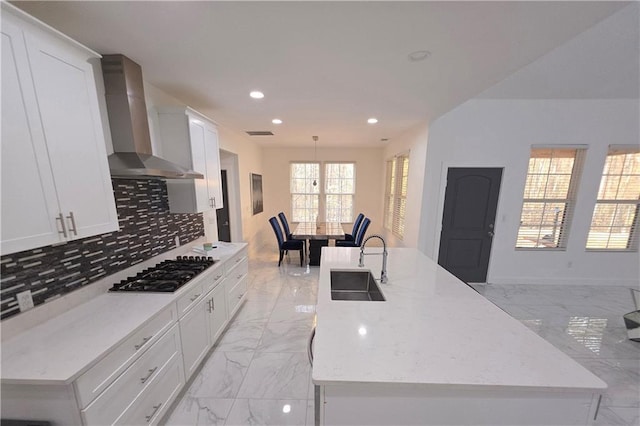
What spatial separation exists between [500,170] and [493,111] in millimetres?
906

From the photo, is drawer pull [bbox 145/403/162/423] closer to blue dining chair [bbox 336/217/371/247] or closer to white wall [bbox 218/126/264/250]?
white wall [bbox 218/126/264/250]

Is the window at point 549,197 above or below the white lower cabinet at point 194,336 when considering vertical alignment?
above

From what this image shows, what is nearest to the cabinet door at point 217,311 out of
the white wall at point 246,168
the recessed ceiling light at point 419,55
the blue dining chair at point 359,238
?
the white wall at point 246,168

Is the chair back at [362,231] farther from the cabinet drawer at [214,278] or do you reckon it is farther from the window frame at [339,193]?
the cabinet drawer at [214,278]

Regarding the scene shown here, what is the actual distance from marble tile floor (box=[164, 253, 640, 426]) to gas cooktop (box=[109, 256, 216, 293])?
2.91 feet

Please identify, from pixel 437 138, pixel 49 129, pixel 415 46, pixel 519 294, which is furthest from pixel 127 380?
pixel 519 294

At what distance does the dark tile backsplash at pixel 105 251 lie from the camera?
1188mm

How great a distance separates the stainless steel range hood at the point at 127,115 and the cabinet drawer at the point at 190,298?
94cm

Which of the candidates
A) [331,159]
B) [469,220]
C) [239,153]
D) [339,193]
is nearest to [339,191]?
[339,193]

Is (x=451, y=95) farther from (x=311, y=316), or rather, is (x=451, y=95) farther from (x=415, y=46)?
(x=311, y=316)

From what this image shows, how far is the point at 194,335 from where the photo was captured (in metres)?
1.82

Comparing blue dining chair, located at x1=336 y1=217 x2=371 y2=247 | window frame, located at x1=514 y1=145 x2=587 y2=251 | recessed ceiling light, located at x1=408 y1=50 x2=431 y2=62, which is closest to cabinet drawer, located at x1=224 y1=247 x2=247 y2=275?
blue dining chair, located at x1=336 y1=217 x2=371 y2=247

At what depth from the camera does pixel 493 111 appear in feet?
10.8

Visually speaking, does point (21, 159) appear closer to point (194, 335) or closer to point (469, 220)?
point (194, 335)
